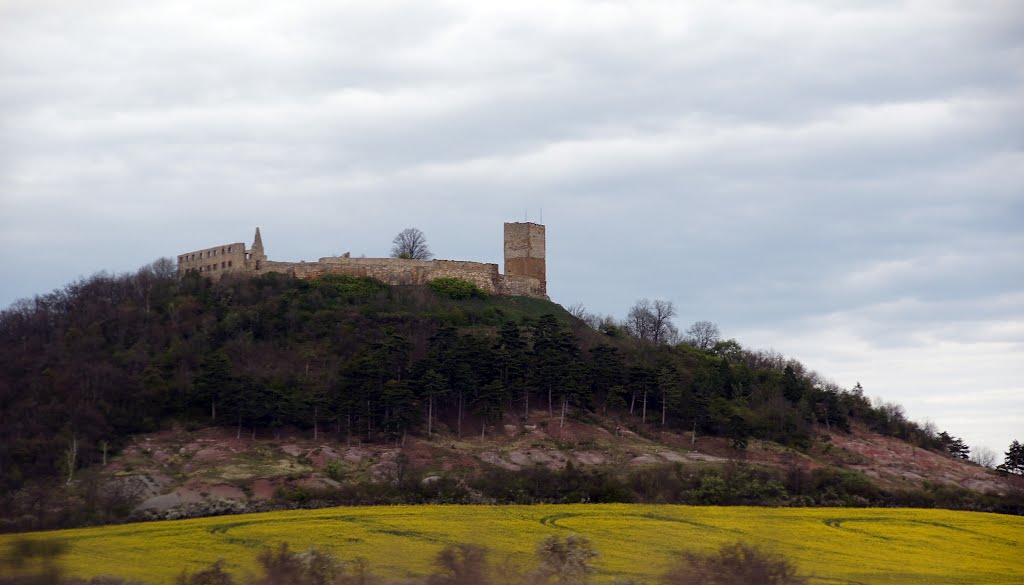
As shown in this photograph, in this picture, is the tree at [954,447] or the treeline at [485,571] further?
the tree at [954,447]

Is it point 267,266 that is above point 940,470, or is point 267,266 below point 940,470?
above

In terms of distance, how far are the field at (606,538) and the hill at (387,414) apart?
3898 mm

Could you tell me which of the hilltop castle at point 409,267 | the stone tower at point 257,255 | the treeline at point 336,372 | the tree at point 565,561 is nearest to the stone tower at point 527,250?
the hilltop castle at point 409,267

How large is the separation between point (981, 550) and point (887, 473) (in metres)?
20.4

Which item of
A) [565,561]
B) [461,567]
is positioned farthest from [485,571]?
[565,561]

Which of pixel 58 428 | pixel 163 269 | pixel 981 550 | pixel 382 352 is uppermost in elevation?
pixel 163 269

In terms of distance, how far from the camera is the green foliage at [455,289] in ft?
235

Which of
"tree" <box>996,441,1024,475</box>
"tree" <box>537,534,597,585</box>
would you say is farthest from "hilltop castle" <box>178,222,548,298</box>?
"tree" <box>537,534,597,585</box>

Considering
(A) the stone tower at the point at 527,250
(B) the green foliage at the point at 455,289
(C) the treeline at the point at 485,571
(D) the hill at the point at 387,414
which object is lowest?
A: (C) the treeline at the point at 485,571

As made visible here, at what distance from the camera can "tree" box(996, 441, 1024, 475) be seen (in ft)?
187

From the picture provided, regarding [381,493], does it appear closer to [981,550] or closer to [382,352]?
[382,352]

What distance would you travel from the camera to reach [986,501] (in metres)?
48.1

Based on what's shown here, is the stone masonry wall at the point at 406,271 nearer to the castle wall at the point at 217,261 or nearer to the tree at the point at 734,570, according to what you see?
the castle wall at the point at 217,261

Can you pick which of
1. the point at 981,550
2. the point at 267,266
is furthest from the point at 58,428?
the point at 981,550
